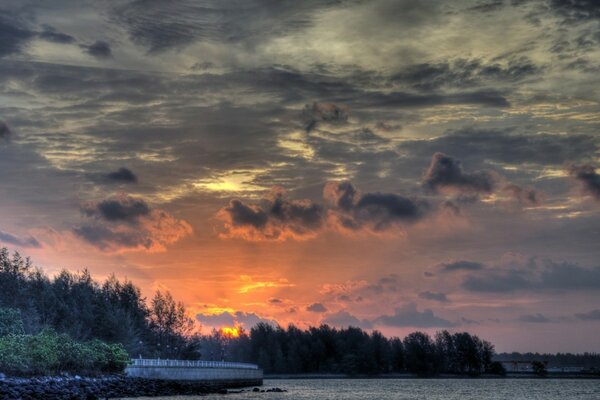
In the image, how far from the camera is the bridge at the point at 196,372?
4503 inches

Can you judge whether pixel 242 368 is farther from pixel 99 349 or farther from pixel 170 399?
pixel 170 399

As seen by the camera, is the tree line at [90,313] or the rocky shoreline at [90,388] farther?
the tree line at [90,313]

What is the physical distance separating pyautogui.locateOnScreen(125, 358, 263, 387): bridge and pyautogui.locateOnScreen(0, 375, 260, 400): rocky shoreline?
6.78 feet

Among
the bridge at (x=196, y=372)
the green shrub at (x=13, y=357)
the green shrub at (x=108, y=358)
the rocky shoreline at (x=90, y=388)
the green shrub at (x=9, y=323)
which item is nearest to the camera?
the rocky shoreline at (x=90, y=388)

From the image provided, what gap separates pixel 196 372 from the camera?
5212 inches

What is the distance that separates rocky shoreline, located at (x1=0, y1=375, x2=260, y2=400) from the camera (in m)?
76.3

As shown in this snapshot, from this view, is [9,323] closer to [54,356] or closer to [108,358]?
[108,358]

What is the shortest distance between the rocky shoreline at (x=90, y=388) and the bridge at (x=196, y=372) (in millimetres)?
2066

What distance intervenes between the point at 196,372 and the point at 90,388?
44127 millimetres

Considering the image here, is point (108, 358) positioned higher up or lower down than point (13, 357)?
higher up

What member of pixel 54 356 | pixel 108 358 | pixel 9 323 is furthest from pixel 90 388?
pixel 9 323

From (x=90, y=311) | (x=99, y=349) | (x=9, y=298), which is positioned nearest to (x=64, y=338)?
(x=99, y=349)

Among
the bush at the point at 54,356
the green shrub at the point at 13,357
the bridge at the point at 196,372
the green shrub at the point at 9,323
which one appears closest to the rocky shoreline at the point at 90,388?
the bridge at the point at 196,372

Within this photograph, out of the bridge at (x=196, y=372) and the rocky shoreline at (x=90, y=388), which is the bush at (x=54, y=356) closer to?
the bridge at (x=196, y=372)
